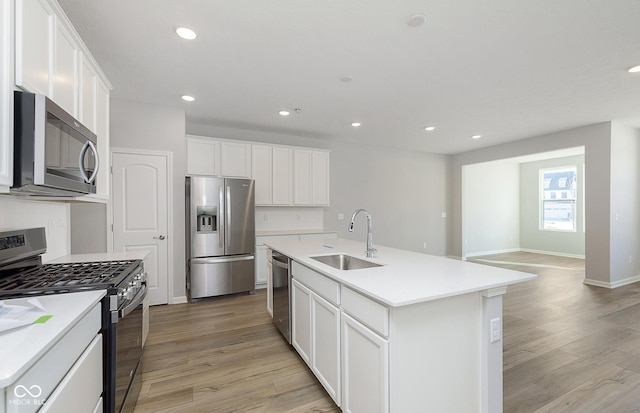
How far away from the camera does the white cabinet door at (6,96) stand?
1.13 meters

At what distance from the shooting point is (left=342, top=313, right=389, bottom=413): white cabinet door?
1328 mm

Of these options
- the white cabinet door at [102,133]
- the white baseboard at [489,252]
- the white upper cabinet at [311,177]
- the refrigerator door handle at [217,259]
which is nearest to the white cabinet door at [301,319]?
the white cabinet door at [102,133]

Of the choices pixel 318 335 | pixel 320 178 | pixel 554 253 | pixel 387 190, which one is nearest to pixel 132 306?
pixel 318 335

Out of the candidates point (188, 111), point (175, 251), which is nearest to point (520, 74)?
point (188, 111)

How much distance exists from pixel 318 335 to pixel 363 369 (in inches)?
22.1

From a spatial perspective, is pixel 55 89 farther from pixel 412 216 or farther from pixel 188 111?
pixel 412 216

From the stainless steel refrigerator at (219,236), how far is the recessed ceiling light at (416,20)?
2.89 m

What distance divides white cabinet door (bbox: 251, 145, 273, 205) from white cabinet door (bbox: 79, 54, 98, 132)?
250 cm

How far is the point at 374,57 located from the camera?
2508 mm

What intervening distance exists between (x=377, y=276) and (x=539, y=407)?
1384 millimetres

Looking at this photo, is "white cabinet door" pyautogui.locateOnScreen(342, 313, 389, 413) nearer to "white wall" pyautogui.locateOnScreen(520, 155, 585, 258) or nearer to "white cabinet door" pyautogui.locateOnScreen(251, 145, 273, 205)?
"white cabinet door" pyautogui.locateOnScreen(251, 145, 273, 205)

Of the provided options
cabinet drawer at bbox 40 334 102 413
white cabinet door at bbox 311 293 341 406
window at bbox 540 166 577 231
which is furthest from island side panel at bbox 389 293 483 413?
window at bbox 540 166 577 231

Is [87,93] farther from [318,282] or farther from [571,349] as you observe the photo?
[571,349]

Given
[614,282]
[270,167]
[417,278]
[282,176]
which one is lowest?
[614,282]
